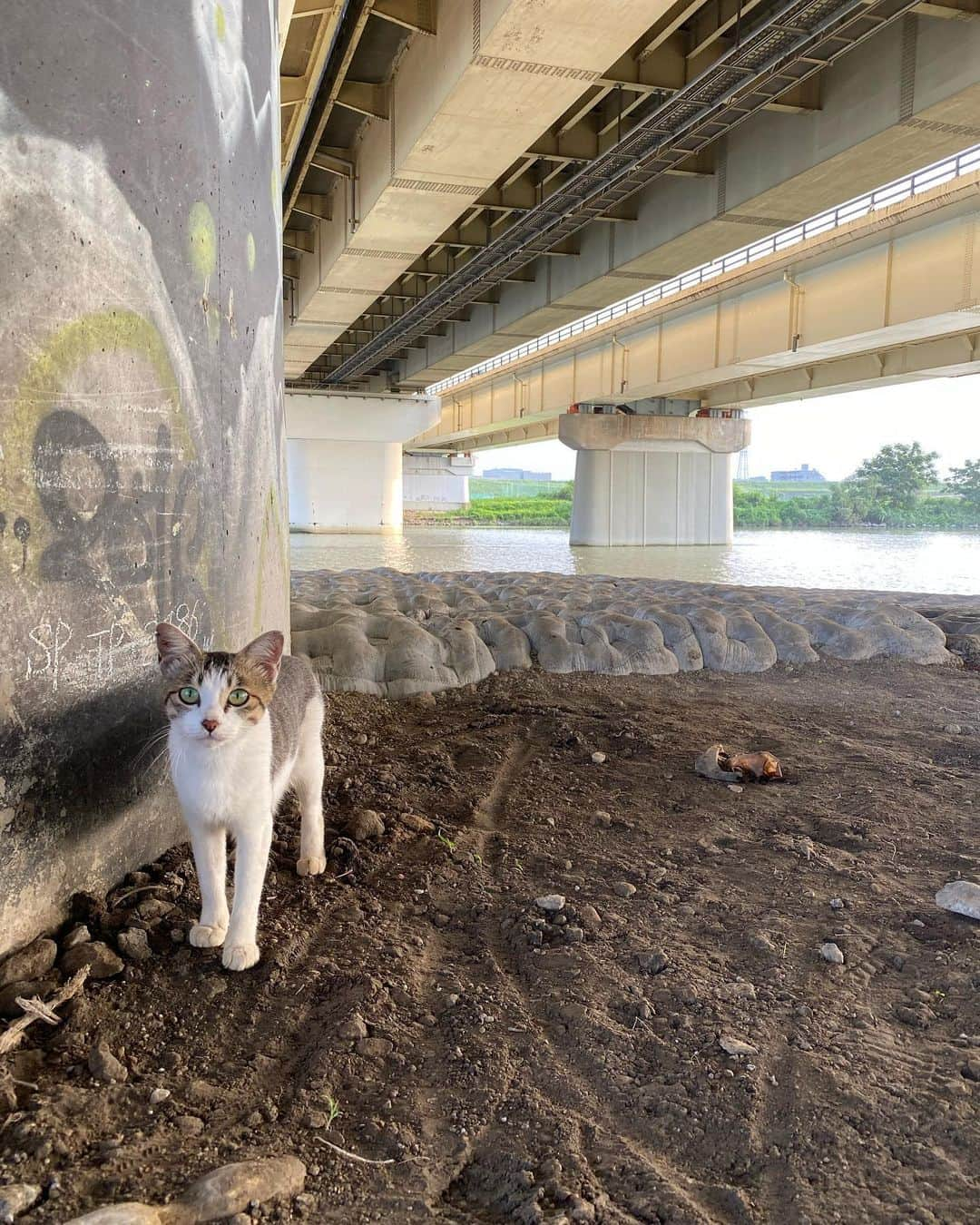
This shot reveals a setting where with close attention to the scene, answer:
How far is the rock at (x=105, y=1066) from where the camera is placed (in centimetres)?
254

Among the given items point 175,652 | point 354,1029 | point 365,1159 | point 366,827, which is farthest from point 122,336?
point 365,1159

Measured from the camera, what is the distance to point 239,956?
10.2 ft

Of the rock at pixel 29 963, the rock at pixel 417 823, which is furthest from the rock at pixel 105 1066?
A: the rock at pixel 417 823

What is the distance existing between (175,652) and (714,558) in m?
28.6

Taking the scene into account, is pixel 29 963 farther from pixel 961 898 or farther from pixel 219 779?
pixel 961 898

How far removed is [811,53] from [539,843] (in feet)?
41.2

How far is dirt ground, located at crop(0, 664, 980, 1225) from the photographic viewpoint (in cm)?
227

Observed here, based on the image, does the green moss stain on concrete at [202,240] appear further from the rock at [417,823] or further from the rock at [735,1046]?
the rock at [735,1046]

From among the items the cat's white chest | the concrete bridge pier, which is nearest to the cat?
the cat's white chest

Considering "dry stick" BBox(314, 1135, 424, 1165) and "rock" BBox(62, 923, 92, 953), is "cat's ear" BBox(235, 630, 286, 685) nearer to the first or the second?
"rock" BBox(62, 923, 92, 953)

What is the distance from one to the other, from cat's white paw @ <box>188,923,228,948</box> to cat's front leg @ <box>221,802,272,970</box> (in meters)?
0.07

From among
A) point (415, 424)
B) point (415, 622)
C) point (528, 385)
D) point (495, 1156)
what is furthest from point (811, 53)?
point (415, 424)

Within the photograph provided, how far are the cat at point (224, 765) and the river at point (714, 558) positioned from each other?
52.8 ft

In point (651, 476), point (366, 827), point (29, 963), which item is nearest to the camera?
point (29, 963)
